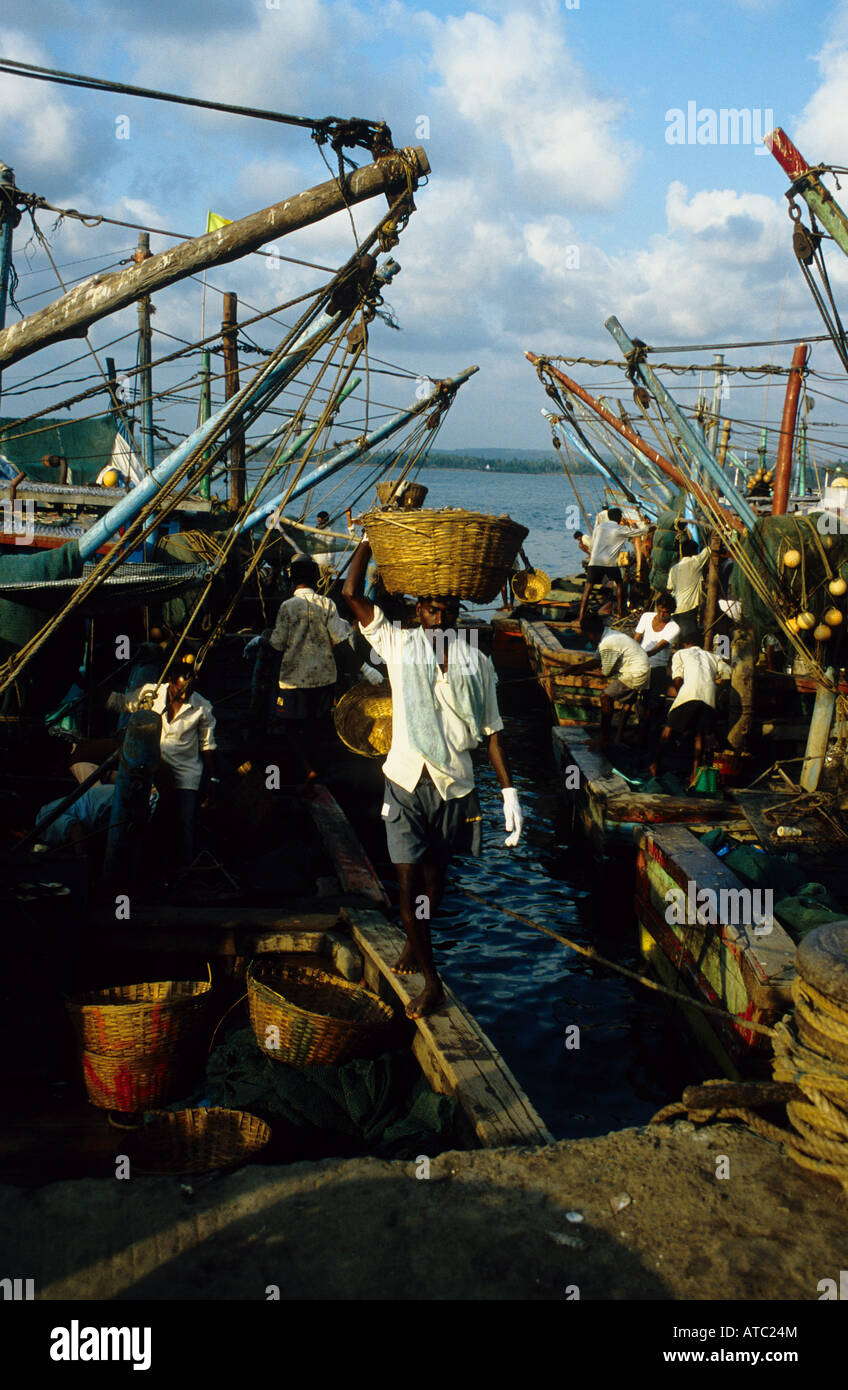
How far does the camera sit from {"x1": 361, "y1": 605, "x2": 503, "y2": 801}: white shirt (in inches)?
176

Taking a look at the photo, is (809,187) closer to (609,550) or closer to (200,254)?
(200,254)

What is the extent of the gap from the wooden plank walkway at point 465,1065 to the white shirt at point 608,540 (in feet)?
45.4

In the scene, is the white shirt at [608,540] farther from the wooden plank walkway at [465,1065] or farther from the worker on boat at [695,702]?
the wooden plank walkway at [465,1065]

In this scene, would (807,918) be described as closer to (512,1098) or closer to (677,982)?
(677,982)

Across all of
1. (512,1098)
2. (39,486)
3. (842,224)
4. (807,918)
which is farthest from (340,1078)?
(39,486)

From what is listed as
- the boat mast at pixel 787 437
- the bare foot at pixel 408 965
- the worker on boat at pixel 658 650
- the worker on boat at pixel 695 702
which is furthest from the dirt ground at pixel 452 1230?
the boat mast at pixel 787 437

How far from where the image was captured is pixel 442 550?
4363 millimetres

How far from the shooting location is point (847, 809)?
7539mm

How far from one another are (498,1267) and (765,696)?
10531 mm

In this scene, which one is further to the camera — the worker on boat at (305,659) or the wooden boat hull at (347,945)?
the worker on boat at (305,659)

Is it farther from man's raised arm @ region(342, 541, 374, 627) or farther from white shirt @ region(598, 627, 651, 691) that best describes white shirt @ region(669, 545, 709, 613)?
man's raised arm @ region(342, 541, 374, 627)

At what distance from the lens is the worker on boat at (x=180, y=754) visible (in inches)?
263

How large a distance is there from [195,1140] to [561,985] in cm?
367

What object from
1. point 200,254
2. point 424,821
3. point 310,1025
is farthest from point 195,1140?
point 200,254
